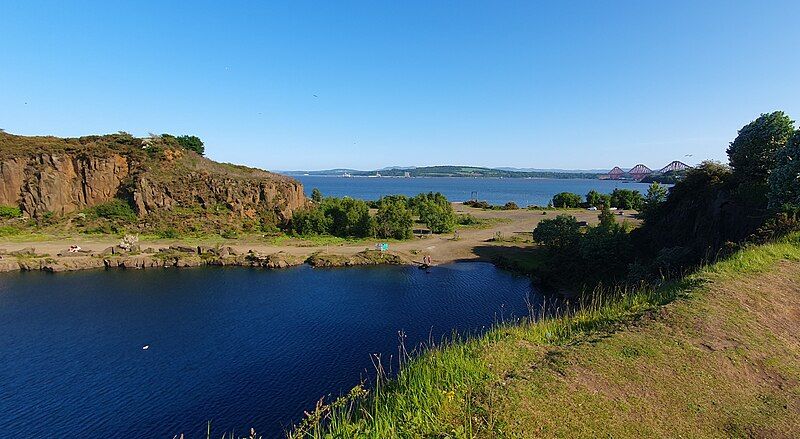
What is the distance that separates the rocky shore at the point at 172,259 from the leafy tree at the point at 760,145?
3786cm

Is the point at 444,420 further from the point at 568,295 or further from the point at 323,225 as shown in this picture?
the point at 323,225

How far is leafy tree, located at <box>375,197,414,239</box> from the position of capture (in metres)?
71.6

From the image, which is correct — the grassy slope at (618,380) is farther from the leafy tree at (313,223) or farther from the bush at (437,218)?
the leafy tree at (313,223)

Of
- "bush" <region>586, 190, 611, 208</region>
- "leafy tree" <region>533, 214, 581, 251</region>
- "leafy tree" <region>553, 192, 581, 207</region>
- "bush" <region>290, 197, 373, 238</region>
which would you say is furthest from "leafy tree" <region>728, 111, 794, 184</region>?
"leafy tree" <region>553, 192, 581, 207</region>

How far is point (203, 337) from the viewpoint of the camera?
30734 mm

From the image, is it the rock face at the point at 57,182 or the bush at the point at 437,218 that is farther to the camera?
the bush at the point at 437,218

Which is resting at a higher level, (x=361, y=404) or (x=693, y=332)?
(x=693, y=332)

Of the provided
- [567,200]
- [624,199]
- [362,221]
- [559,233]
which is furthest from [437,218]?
[624,199]

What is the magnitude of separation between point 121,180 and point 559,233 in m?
79.0

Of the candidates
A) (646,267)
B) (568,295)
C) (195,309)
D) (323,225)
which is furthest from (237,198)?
(646,267)

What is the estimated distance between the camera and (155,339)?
99.2 feet

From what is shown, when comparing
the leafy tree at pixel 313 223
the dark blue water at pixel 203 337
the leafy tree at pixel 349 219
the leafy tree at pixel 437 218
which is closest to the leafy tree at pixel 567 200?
the leafy tree at pixel 437 218

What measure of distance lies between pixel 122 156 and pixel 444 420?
9222 cm

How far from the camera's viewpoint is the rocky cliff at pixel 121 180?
2847 inches
